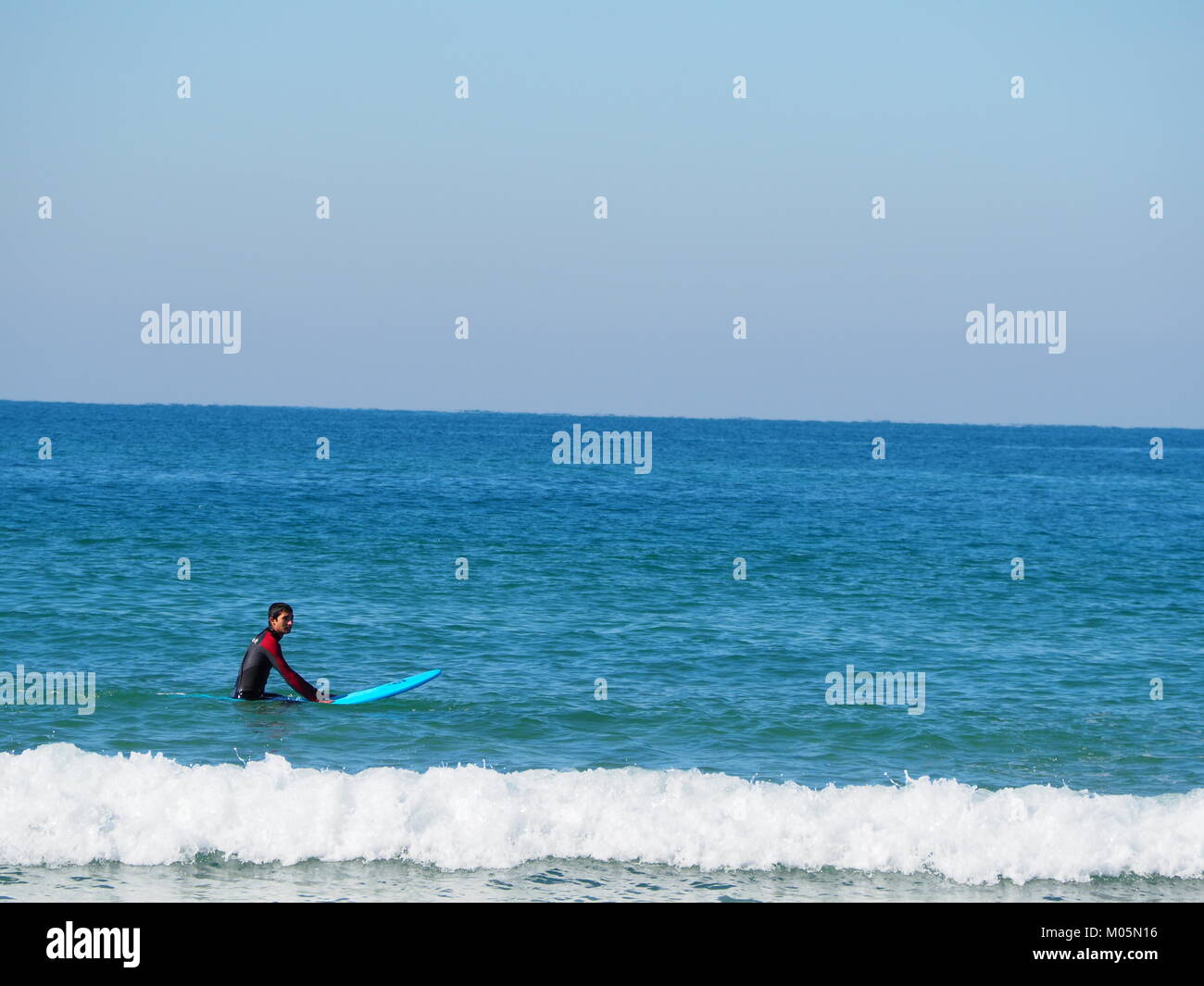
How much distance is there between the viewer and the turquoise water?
12.6 meters

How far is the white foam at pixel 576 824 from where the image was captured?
12680 mm

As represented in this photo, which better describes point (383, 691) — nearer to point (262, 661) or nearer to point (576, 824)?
point (262, 661)

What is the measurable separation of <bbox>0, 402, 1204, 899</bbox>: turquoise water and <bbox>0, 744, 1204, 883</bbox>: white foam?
0.04 m

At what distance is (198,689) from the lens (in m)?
19.8

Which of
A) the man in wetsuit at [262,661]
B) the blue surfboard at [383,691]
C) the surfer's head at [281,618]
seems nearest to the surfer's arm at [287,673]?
the man in wetsuit at [262,661]

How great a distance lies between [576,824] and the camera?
1322 centimetres

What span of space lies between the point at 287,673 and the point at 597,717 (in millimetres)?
4932

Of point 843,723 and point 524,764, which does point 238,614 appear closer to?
point 524,764

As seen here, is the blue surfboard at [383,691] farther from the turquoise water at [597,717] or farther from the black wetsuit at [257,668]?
the black wetsuit at [257,668]

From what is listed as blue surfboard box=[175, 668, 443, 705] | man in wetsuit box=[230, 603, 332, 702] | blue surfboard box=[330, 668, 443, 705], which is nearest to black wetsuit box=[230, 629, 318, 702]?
man in wetsuit box=[230, 603, 332, 702]

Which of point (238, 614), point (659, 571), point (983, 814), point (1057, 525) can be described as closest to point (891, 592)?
point (659, 571)

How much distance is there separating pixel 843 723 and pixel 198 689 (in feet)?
35.5

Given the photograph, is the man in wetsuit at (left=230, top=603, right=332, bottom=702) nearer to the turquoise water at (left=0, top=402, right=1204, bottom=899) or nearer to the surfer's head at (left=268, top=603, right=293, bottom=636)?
the surfer's head at (left=268, top=603, right=293, bottom=636)

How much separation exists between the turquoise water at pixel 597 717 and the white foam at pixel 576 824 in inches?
1.5
